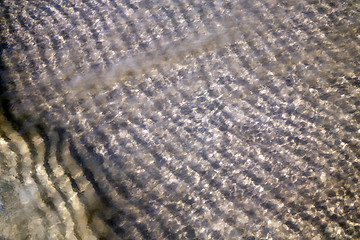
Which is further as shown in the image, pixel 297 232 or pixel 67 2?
pixel 67 2

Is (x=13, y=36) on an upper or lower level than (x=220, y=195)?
upper

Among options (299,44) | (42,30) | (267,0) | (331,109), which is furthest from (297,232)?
(42,30)

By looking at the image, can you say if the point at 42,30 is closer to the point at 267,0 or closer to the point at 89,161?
the point at 89,161

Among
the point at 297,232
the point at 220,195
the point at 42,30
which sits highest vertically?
the point at 42,30

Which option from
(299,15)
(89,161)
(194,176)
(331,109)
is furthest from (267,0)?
(89,161)

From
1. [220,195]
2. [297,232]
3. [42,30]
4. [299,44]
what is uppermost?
[42,30]

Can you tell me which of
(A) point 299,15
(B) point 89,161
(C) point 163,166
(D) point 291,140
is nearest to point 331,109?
(D) point 291,140

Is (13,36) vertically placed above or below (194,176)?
above

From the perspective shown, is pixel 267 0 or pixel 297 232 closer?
pixel 297 232

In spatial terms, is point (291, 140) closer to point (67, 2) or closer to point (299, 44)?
point (299, 44)
